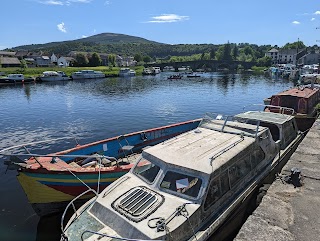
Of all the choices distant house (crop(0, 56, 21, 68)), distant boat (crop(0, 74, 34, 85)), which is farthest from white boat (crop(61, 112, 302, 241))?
distant house (crop(0, 56, 21, 68))

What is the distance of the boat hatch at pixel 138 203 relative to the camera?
25.1 ft

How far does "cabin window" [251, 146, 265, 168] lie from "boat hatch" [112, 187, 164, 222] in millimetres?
4788

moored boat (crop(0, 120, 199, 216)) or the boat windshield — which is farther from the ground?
the boat windshield

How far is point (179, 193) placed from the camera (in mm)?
8289

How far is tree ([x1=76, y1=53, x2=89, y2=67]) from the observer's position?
119 m

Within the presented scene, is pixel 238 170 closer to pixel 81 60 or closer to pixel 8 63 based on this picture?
pixel 8 63

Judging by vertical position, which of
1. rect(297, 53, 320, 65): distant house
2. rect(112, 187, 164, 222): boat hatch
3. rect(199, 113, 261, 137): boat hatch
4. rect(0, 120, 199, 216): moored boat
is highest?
rect(297, 53, 320, 65): distant house

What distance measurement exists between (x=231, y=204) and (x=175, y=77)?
84.4 m

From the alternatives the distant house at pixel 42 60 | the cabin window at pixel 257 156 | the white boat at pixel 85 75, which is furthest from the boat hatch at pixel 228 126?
the distant house at pixel 42 60

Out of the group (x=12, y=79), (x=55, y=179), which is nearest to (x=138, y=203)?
(x=55, y=179)

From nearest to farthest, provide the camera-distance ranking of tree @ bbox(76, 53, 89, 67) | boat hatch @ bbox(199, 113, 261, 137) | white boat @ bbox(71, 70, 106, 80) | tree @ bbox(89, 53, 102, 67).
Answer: boat hatch @ bbox(199, 113, 261, 137)
white boat @ bbox(71, 70, 106, 80)
tree @ bbox(76, 53, 89, 67)
tree @ bbox(89, 53, 102, 67)

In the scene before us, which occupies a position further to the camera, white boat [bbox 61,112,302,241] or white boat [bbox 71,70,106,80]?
white boat [bbox 71,70,106,80]

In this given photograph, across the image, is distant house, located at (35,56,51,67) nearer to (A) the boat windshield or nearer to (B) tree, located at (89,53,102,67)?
(B) tree, located at (89,53,102,67)

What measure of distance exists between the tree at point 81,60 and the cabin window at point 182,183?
119176 mm
